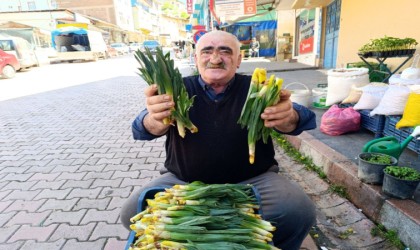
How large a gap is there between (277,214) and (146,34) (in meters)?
82.1

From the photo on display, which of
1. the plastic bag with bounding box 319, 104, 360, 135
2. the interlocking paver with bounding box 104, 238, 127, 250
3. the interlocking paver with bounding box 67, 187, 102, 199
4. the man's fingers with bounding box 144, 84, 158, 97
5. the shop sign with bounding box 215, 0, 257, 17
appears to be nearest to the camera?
the man's fingers with bounding box 144, 84, 158, 97

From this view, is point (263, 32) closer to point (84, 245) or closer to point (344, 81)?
point (344, 81)

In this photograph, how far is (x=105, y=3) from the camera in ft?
180

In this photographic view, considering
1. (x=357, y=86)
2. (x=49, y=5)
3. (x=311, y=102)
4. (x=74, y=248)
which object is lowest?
(x=74, y=248)

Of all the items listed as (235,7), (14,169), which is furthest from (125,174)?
(235,7)

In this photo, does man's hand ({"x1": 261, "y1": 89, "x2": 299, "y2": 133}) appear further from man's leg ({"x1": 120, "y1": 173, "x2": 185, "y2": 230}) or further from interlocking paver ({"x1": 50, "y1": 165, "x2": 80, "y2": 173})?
interlocking paver ({"x1": 50, "y1": 165, "x2": 80, "y2": 173})

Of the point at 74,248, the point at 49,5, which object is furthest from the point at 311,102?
the point at 49,5

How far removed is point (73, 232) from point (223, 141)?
67.2 inches

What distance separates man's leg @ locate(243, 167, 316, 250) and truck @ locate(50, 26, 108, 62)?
27.7 metres

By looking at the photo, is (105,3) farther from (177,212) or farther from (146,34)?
(177,212)

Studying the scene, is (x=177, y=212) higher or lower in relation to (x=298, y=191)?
higher

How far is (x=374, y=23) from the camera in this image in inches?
274

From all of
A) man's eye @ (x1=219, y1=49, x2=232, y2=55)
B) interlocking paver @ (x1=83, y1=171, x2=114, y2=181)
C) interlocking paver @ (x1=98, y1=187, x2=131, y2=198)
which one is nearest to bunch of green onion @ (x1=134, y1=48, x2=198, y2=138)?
man's eye @ (x1=219, y1=49, x2=232, y2=55)

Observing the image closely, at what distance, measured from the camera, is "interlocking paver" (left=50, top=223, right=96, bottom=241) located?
251 centimetres
